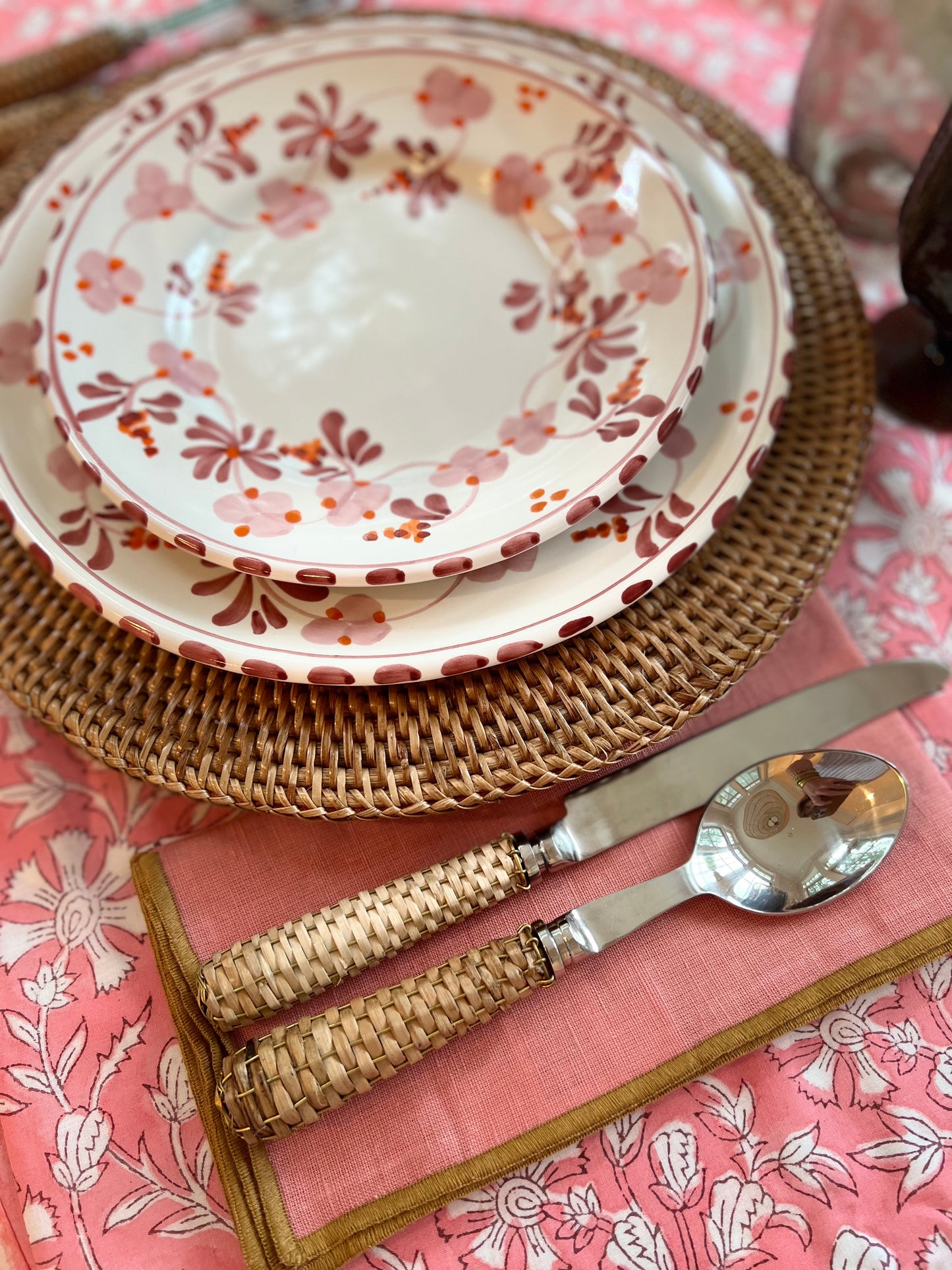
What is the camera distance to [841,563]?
0.67m

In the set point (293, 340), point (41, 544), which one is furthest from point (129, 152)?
point (41, 544)

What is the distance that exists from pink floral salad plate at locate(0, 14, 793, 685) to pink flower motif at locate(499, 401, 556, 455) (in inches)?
1.2

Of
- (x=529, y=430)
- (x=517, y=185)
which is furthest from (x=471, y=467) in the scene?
(x=517, y=185)

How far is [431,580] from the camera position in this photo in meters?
0.53

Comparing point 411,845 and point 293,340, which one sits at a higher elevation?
point 293,340

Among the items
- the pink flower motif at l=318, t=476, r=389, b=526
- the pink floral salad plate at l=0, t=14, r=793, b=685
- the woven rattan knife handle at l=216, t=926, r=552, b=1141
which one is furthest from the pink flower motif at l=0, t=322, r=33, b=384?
the woven rattan knife handle at l=216, t=926, r=552, b=1141

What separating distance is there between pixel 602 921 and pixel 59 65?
2.87ft

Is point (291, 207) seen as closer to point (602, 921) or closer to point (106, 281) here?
point (106, 281)

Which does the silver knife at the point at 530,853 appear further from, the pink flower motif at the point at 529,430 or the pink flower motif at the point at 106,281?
the pink flower motif at the point at 106,281

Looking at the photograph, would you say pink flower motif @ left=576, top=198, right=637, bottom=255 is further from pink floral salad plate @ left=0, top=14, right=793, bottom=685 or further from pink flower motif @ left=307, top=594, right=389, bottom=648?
pink flower motif @ left=307, top=594, right=389, bottom=648

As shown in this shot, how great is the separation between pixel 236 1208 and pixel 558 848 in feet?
0.80

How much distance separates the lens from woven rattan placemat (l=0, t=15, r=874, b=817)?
0.50m

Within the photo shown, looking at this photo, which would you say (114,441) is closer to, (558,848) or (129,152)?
(129,152)

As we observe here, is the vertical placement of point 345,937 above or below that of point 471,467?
below
